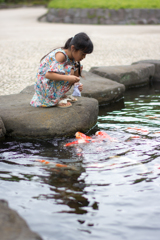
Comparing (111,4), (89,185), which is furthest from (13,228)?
(111,4)

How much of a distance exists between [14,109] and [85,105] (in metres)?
0.93

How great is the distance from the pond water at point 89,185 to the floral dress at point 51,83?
575 millimetres

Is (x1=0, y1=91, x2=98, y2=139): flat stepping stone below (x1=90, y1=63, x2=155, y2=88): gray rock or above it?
below

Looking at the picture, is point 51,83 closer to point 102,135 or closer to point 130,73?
point 102,135

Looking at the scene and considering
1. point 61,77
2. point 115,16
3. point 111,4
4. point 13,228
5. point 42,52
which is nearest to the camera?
point 13,228

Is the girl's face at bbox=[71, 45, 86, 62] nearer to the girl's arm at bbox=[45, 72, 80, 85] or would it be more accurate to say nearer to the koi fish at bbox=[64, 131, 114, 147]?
the girl's arm at bbox=[45, 72, 80, 85]

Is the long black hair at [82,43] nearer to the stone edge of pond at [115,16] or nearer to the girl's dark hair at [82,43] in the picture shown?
the girl's dark hair at [82,43]

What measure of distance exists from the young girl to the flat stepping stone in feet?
0.44

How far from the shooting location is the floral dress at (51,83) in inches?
154

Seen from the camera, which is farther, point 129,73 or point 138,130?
point 129,73

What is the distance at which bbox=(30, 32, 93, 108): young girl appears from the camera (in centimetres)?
378

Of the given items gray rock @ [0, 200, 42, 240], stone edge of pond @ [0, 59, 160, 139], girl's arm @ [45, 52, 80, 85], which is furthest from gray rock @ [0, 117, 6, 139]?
stone edge of pond @ [0, 59, 160, 139]

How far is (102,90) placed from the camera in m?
5.48

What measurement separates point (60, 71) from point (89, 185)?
1566mm
